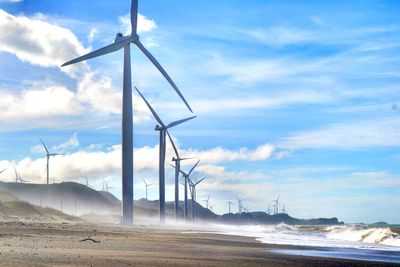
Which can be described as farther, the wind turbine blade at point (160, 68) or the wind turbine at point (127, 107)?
the wind turbine blade at point (160, 68)

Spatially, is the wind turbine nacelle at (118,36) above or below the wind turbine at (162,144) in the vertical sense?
above

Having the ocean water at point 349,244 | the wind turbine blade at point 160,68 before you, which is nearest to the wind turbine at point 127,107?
the wind turbine blade at point 160,68

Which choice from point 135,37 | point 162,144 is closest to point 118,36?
point 135,37

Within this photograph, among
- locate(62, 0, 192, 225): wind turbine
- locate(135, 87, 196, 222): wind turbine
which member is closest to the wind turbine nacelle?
locate(62, 0, 192, 225): wind turbine

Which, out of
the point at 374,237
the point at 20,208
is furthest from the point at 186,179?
the point at 374,237

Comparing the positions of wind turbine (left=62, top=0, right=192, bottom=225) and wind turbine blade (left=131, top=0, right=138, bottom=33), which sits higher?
wind turbine blade (left=131, top=0, right=138, bottom=33)

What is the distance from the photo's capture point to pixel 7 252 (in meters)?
18.1

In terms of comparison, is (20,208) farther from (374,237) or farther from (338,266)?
(338,266)

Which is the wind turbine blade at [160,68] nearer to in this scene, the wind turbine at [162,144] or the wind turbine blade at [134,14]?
the wind turbine blade at [134,14]

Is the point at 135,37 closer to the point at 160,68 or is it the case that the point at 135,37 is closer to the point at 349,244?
the point at 160,68

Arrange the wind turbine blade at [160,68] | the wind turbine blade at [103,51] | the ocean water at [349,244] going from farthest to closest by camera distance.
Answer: the wind turbine blade at [160,68]
the wind turbine blade at [103,51]
the ocean water at [349,244]

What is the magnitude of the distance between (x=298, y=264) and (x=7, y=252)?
10.9 meters

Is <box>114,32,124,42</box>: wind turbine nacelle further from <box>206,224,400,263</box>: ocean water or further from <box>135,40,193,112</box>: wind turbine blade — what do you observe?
<box>206,224,400,263</box>: ocean water

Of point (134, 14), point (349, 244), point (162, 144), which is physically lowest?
point (349, 244)
